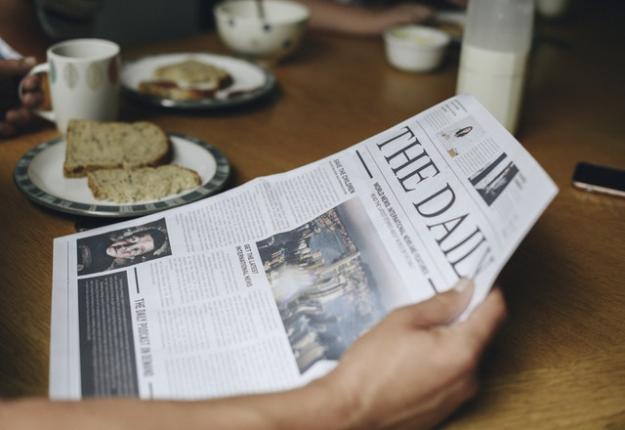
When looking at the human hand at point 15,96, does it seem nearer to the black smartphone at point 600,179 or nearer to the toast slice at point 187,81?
the toast slice at point 187,81

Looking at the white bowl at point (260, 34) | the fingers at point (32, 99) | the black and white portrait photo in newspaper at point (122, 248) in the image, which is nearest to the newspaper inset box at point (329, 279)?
the black and white portrait photo in newspaper at point (122, 248)

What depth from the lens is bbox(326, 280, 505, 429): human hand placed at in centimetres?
44

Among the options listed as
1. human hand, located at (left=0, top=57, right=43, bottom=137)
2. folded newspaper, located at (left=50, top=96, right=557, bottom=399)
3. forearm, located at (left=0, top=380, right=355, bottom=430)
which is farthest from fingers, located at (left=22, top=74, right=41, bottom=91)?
forearm, located at (left=0, top=380, right=355, bottom=430)

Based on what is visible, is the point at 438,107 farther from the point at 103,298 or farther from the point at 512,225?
the point at 103,298

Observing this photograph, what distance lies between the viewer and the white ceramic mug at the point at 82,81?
0.87m

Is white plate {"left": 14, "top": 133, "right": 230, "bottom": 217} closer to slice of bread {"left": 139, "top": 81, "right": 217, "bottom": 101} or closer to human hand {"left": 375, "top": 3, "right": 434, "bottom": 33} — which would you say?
→ slice of bread {"left": 139, "top": 81, "right": 217, "bottom": 101}

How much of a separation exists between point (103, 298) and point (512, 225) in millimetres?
370

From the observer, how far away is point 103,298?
1.91 ft

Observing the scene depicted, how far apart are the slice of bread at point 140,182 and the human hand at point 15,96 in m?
0.22

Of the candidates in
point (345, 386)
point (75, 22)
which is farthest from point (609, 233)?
point (75, 22)

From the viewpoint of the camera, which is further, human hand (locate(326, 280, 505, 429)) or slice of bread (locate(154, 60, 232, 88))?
slice of bread (locate(154, 60, 232, 88))

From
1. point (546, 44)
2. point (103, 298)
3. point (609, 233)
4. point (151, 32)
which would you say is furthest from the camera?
point (151, 32)

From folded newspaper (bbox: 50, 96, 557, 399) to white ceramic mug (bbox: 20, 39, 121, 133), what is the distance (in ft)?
1.01

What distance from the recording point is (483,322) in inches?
18.7
